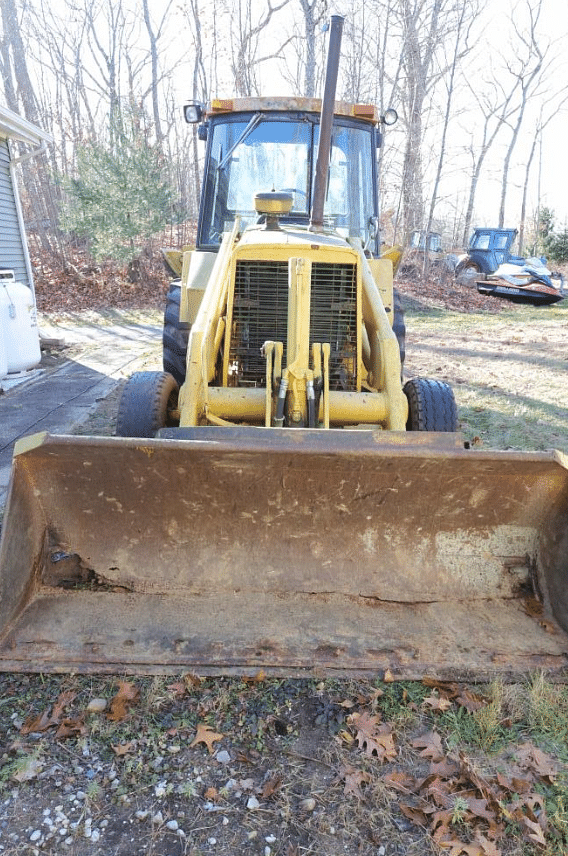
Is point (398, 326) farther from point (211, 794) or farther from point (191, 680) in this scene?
point (211, 794)

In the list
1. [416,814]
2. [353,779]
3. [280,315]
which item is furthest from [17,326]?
[416,814]

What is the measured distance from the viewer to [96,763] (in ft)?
7.98

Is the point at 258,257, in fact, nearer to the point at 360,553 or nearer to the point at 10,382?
the point at 360,553

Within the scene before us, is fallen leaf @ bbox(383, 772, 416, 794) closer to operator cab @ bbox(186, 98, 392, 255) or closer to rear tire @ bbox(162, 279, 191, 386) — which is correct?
rear tire @ bbox(162, 279, 191, 386)

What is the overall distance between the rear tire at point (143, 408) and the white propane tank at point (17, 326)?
16.7ft

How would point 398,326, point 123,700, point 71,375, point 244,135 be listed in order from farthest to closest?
point 71,375, point 398,326, point 244,135, point 123,700

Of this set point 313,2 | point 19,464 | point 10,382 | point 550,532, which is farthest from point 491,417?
point 313,2

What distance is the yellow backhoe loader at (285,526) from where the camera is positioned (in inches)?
114

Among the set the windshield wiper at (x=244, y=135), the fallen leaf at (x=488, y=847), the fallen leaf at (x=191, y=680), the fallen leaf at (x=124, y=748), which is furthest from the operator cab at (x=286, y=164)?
the fallen leaf at (x=488, y=847)

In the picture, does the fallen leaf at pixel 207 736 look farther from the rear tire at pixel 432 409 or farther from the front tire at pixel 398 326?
the front tire at pixel 398 326

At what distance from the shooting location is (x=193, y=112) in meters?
5.41

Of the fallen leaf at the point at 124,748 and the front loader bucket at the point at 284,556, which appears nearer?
the fallen leaf at the point at 124,748

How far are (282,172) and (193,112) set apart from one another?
0.99m

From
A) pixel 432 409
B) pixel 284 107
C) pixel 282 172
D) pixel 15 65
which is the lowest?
pixel 432 409
